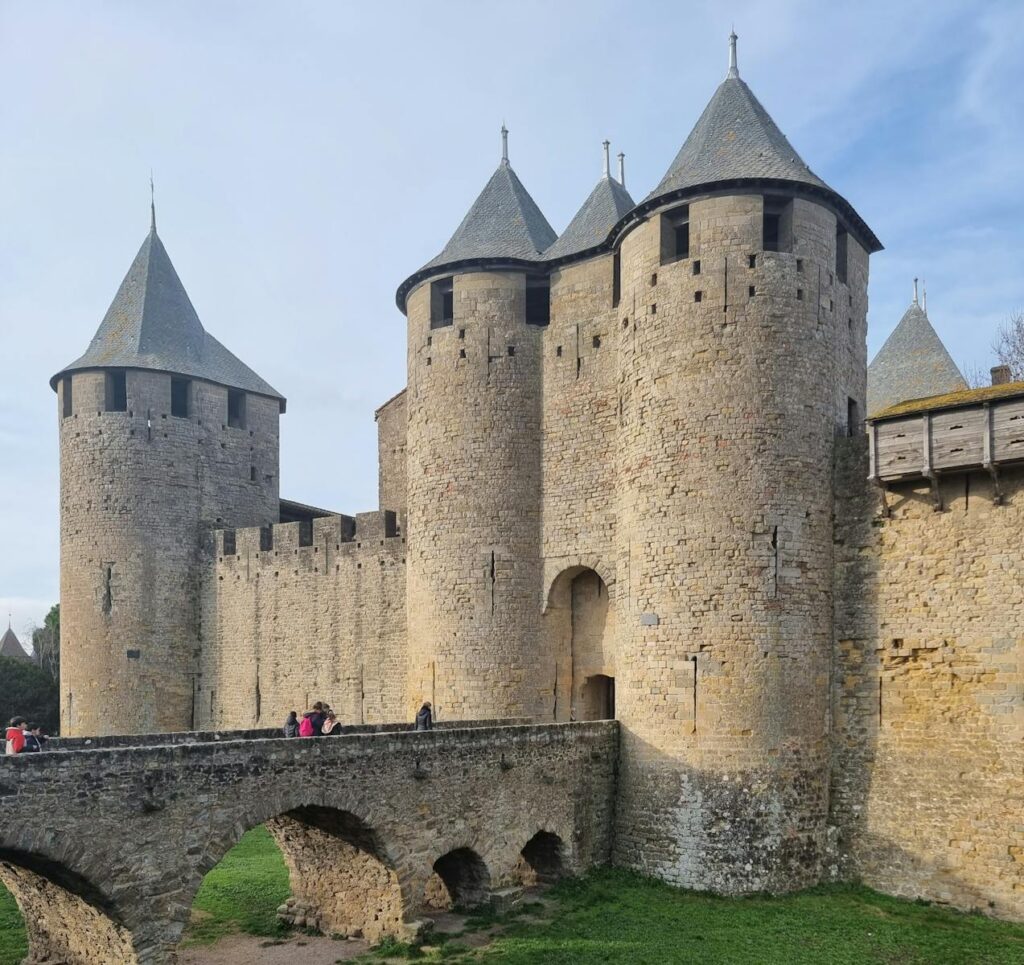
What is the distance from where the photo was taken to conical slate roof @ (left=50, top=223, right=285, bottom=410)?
27891 mm

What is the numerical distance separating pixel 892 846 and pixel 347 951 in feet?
27.7

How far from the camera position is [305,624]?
2528 centimetres

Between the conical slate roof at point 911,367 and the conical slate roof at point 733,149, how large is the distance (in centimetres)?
1025

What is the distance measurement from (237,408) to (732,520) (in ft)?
58.5

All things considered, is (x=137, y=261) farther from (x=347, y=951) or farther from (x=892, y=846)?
(x=892, y=846)

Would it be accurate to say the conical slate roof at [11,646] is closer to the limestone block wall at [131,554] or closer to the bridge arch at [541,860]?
the limestone block wall at [131,554]

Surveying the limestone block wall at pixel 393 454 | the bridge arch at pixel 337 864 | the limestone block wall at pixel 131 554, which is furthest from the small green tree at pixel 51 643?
the bridge arch at pixel 337 864

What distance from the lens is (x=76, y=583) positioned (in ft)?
90.0

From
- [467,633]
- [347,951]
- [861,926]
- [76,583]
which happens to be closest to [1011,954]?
[861,926]

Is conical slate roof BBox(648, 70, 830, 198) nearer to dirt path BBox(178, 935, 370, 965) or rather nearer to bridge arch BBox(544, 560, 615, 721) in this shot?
A: bridge arch BBox(544, 560, 615, 721)

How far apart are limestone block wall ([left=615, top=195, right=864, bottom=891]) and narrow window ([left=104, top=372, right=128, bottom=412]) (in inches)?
643

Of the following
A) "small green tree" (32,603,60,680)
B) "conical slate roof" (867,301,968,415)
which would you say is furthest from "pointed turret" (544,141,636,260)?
"small green tree" (32,603,60,680)

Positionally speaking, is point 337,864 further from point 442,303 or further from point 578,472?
point 442,303

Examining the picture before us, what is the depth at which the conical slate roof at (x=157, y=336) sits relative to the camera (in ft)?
Answer: 91.5
